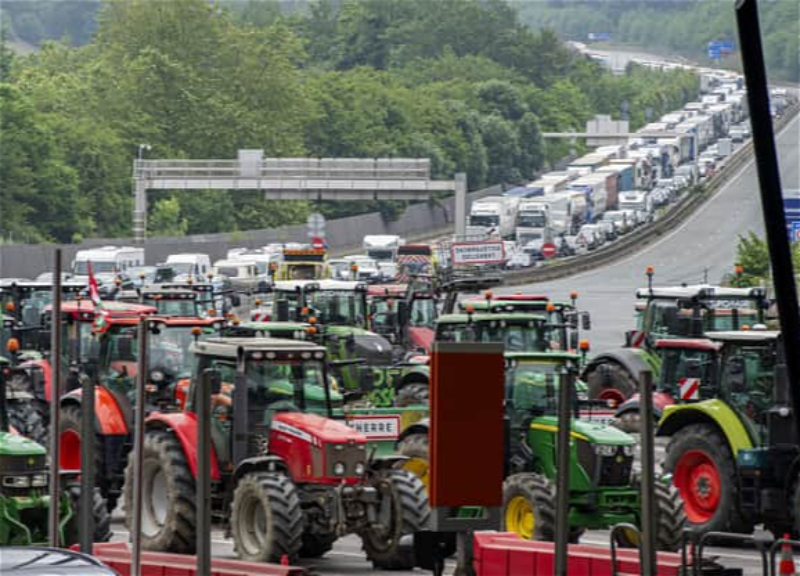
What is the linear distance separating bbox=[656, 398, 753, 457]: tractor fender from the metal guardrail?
5460 centimetres

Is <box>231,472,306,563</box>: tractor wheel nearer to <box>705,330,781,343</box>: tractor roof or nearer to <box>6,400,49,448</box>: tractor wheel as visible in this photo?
<box>6,400,49,448</box>: tractor wheel

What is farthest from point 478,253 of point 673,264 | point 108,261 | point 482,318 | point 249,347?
point 249,347

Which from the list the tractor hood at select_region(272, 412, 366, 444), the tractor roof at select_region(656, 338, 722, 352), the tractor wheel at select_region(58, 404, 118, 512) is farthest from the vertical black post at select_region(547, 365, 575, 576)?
the tractor roof at select_region(656, 338, 722, 352)

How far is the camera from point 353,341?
39406mm

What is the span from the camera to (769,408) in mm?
23672

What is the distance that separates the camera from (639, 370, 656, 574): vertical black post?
528 inches

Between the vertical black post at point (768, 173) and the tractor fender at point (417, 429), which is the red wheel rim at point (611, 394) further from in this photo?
the vertical black post at point (768, 173)

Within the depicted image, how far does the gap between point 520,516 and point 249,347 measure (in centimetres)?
324

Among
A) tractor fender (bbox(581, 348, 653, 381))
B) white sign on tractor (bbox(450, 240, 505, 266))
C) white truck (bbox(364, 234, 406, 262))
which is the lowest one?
tractor fender (bbox(581, 348, 653, 381))

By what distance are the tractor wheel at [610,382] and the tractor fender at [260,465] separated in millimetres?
14137

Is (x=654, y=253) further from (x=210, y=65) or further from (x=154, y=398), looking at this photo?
(x=154, y=398)

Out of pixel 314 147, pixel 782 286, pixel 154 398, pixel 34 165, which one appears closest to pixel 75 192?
pixel 34 165

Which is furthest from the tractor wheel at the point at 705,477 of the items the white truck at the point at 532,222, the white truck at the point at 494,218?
the white truck at the point at 532,222

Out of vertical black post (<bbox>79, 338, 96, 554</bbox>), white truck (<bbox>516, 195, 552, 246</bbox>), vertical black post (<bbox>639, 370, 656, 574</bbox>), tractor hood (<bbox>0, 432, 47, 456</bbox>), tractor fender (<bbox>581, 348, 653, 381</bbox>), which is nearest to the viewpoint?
vertical black post (<bbox>639, 370, 656, 574</bbox>)
